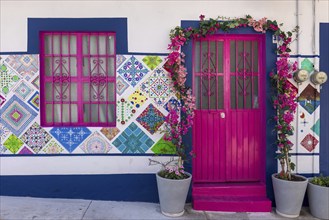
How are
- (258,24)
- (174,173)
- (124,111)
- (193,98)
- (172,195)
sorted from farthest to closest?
(124,111) < (258,24) < (193,98) < (174,173) < (172,195)

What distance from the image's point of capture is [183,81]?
511 cm

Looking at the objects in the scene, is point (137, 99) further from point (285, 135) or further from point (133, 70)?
point (285, 135)

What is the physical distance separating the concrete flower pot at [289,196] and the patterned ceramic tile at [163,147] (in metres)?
1.60

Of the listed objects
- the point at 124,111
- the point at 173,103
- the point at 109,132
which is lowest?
the point at 109,132

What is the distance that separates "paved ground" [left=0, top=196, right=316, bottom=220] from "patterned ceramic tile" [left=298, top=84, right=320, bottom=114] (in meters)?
1.60

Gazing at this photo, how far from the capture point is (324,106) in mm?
5316

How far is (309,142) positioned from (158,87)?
253 cm

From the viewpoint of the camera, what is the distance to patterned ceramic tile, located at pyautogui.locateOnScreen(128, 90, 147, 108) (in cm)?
525

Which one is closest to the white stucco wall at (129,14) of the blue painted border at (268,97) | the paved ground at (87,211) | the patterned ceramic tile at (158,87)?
the blue painted border at (268,97)

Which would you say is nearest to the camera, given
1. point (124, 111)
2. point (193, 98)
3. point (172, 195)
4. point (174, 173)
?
point (172, 195)

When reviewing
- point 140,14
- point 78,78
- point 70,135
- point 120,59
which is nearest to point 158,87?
→ point 120,59

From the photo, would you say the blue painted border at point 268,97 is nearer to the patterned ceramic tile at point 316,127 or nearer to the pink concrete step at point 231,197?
the pink concrete step at point 231,197

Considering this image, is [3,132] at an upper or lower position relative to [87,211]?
upper

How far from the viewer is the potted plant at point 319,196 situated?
478cm
